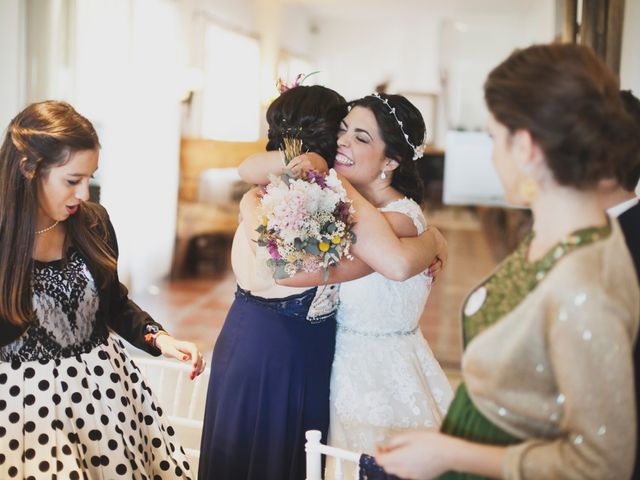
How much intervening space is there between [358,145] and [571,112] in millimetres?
911

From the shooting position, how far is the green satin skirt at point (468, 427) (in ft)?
3.33

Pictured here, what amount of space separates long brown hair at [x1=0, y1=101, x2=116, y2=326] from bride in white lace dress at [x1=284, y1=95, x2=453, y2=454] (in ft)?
2.18

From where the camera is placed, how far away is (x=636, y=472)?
108 centimetres

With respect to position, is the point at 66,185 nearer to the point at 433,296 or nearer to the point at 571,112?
the point at 571,112

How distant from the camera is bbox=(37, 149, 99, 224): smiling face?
5.05 ft

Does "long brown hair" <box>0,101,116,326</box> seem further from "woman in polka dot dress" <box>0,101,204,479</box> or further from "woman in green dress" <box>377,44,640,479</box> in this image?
"woman in green dress" <box>377,44,640,479</box>

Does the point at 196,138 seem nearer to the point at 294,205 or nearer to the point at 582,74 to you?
the point at 294,205

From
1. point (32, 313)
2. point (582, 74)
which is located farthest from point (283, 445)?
point (582, 74)

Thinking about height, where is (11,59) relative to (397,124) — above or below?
above

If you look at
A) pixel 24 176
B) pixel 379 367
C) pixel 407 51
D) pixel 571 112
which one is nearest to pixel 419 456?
pixel 571 112

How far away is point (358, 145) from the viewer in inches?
70.2

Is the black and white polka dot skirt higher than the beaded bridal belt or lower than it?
lower

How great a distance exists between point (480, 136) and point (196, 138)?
2.33 m

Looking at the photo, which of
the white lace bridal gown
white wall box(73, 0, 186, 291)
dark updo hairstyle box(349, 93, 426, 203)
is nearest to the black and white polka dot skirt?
the white lace bridal gown
